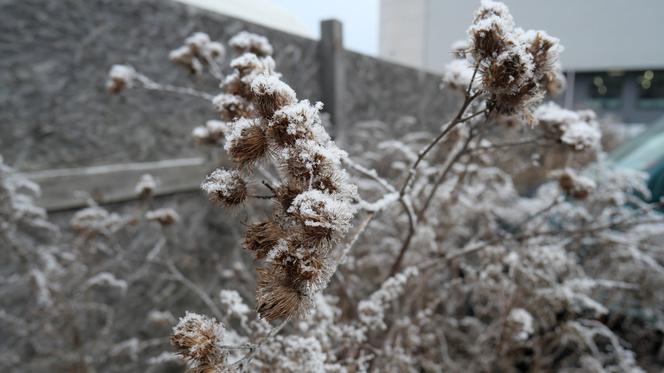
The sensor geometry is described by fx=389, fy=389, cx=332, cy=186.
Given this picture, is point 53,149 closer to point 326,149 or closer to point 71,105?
point 71,105

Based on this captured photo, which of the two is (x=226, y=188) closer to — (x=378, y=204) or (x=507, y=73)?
(x=378, y=204)

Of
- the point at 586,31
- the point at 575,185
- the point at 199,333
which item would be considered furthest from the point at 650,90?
the point at 199,333

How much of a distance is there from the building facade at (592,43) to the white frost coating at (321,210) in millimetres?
3362

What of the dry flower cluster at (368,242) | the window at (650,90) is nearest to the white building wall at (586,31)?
the window at (650,90)

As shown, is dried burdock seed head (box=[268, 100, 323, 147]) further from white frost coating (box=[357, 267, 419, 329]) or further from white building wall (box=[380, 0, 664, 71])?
white building wall (box=[380, 0, 664, 71])

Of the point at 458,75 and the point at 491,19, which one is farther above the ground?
the point at 491,19

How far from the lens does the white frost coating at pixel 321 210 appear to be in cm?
58

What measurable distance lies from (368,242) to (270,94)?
1847mm

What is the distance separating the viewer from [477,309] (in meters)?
2.37

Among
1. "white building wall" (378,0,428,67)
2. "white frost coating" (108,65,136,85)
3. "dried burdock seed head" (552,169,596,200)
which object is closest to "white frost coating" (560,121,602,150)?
"dried burdock seed head" (552,169,596,200)

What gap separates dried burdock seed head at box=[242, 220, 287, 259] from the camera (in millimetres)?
653

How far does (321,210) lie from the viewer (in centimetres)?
59

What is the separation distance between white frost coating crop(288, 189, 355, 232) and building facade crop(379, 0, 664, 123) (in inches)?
132

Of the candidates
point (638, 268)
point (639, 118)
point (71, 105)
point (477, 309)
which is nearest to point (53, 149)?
point (71, 105)
